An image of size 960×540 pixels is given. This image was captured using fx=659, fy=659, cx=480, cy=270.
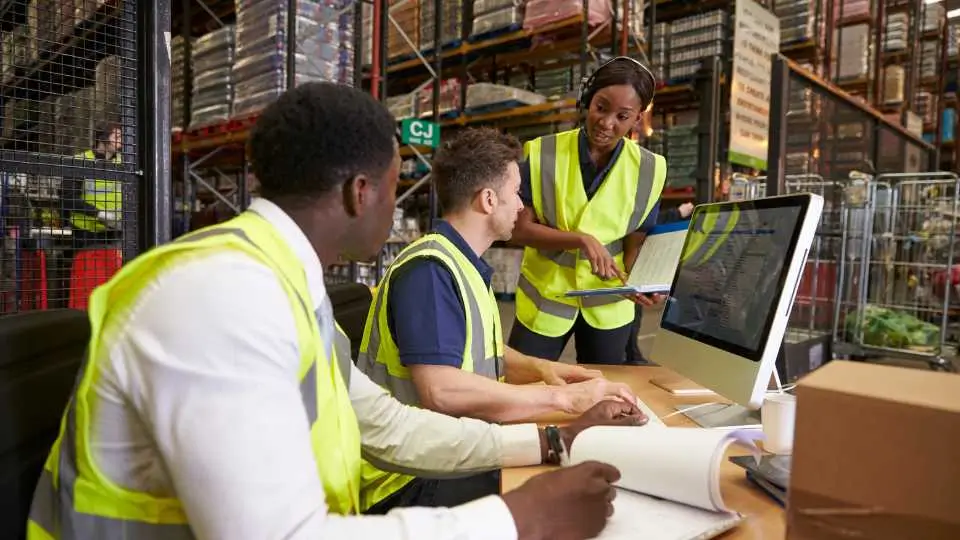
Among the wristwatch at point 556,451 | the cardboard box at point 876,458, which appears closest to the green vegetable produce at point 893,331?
the wristwatch at point 556,451

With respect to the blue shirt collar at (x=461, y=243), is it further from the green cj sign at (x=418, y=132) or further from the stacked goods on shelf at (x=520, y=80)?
the stacked goods on shelf at (x=520, y=80)

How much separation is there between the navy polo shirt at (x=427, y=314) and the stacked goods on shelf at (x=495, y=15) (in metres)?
4.28

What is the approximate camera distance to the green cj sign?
13.7 feet

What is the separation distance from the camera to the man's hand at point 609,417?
1.22 meters

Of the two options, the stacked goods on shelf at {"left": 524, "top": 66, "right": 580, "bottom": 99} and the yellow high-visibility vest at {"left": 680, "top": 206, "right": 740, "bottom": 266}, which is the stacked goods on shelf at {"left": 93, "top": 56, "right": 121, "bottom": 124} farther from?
the stacked goods on shelf at {"left": 524, "top": 66, "right": 580, "bottom": 99}

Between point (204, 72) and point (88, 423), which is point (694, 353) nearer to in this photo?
point (88, 423)

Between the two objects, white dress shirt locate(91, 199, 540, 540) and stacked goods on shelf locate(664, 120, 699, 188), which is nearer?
white dress shirt locate(91, 199, 540, 540)

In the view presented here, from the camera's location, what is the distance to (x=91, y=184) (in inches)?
81.2

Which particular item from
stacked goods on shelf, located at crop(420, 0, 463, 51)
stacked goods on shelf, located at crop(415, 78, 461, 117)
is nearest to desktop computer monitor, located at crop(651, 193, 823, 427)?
stacked goods on shelf, located at crop(415, 78, 461, 117)

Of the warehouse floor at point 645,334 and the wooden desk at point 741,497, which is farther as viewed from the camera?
the warehouse floor at point 645,334

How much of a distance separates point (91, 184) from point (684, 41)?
5.05 m

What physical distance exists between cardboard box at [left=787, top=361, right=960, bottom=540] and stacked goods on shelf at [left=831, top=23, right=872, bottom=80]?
24.6 feet

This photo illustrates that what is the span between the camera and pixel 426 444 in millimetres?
1156

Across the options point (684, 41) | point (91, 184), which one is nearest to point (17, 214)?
point (91, 184)
